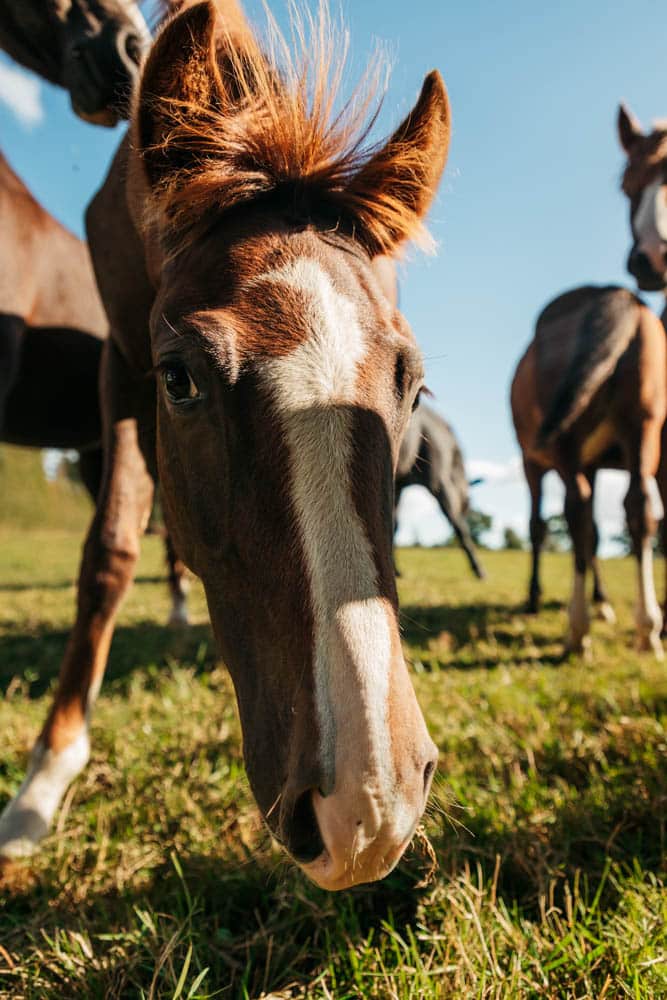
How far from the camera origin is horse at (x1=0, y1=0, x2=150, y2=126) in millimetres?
2773

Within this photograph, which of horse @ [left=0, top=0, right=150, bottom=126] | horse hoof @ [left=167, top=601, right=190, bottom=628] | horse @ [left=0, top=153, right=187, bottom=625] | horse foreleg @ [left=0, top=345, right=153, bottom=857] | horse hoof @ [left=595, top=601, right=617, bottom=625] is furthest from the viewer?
horse hoof @ [left=595, top=601, right=617, bottom=625]

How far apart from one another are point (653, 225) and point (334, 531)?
22.1ft

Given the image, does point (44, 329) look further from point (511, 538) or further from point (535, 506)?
point (511, 538)

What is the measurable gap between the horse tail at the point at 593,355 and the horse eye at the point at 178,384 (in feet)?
9.87

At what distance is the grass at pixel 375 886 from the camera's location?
1426mm

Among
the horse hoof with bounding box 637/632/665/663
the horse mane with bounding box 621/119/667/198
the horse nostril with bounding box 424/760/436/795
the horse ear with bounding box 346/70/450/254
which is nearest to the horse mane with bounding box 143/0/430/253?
the horse ear with bounding box 346/70/450/254

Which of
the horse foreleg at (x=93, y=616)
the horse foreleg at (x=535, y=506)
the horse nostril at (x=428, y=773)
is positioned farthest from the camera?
the horse foreleg at (x=535, y=506)

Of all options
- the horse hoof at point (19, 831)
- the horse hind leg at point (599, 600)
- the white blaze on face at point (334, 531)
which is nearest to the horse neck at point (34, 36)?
the white blaze on face at point (334, 531)

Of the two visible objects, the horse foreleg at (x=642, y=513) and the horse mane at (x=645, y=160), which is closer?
the horse foreleg at (x=642, y=513)

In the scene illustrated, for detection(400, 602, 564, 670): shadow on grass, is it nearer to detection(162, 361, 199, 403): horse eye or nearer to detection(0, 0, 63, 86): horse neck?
detection(162, 361, 199, 403): horse eye

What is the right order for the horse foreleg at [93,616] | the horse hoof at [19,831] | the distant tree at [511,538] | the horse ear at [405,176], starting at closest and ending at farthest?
the horse ear at [405,176] → the horse hoof at [19,831] → the horse foreleg at [93,616] → the distant tree at [511,538]

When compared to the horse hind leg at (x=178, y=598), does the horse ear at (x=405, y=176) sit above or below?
above

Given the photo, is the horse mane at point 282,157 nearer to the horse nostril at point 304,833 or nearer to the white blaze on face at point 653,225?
the horse nostril at point 304,833

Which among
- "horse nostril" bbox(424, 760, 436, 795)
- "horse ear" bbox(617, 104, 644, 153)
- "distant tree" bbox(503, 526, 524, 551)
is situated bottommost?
"distant tree" bbox(503, 526, 524, 551)
